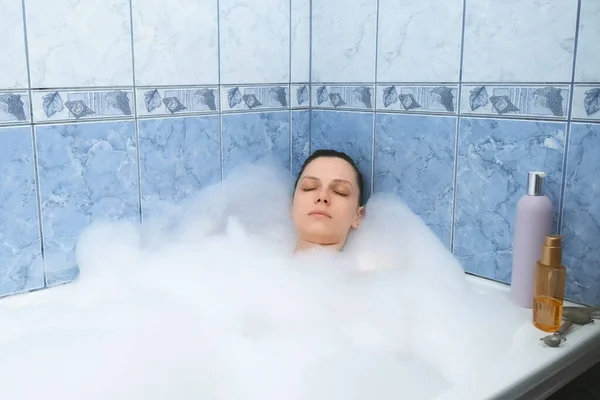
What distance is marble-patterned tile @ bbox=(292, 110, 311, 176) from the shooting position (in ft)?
6.06

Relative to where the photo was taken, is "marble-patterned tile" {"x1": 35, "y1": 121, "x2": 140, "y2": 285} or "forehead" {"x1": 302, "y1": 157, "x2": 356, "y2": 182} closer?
"marble-patterned tile" {"x1": 35, "y1": 121, "x2": 140, "y2": 285}

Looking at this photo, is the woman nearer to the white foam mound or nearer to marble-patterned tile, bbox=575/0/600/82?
the white foam mound

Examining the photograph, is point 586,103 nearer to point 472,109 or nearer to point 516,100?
point 516,100

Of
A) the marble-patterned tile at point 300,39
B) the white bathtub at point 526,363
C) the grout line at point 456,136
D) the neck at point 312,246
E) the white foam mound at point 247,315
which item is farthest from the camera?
the marble-patterned tile at point 300,39

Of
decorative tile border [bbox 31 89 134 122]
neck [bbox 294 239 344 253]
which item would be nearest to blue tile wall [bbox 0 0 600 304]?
decorative tile border [bbox 31 89 134 122]

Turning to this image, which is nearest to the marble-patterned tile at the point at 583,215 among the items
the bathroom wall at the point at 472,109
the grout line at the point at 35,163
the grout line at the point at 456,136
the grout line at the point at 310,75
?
the bathroom wall at the point at 472,109

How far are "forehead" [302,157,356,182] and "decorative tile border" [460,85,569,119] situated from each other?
32cm

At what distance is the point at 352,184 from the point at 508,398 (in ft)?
2.48

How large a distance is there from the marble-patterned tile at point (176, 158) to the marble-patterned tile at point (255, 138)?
0.04 metres

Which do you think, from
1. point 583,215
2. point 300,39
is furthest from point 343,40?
point 583,215

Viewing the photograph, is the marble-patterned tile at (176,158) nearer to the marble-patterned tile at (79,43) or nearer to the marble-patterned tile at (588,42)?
the marble-patterned tile at (79,43)

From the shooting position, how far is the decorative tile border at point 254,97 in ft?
5.46

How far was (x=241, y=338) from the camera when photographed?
1197 millimetres

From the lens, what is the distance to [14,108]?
1.31 meters
